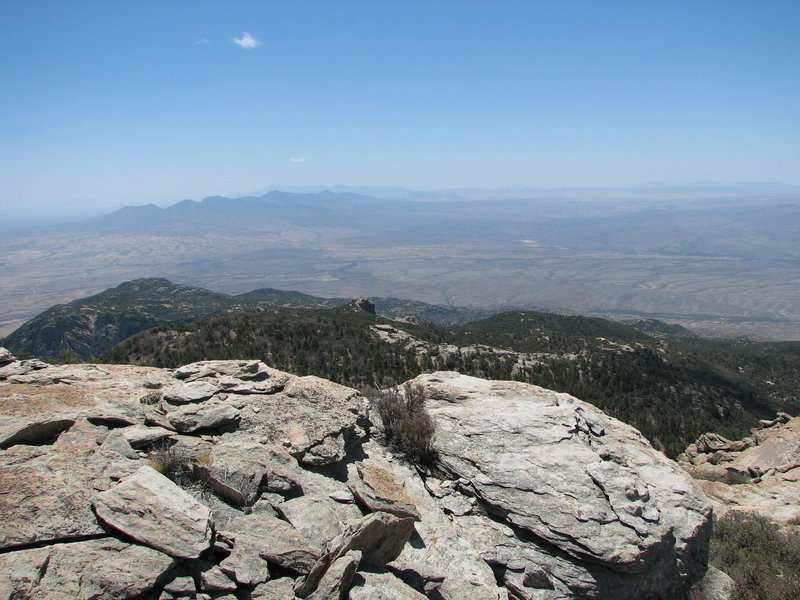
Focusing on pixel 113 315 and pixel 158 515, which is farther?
pixel 113 315

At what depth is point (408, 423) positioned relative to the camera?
887cm

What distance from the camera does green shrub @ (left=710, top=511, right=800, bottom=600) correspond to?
24.4 feet

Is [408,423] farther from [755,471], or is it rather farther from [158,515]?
[755,471]

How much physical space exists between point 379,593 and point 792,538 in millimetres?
10109

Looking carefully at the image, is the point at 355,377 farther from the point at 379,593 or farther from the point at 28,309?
the point at 28,309

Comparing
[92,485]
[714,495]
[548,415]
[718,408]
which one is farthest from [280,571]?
[718,408]

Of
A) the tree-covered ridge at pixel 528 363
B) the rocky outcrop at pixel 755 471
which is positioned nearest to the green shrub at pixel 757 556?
the rocky outcrop at pixel 755 471

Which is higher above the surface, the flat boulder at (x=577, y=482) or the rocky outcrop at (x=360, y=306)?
the flat boulder at (x=577, y=482)

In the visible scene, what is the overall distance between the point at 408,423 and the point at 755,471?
15.1 meters

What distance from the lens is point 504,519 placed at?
714 cm

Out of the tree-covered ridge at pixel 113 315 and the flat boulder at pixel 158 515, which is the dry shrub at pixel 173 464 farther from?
the tree-covered ridge at pixel 113 315

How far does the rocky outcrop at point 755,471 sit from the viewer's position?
12438 millimetres

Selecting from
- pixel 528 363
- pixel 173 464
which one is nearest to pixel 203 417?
pixel 173 464

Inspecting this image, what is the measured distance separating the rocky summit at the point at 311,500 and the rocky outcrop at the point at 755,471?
5.69 m
